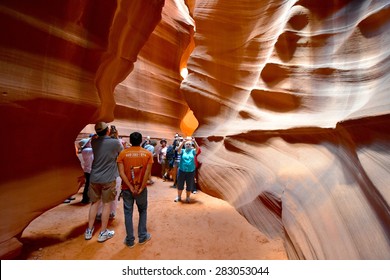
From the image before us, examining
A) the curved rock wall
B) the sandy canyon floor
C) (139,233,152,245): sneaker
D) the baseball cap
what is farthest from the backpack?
the baseball cap

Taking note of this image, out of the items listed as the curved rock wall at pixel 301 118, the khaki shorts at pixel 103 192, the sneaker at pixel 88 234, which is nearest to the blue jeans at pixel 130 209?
the khaki shorts at pixel 103 192

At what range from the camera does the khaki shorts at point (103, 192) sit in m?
2.92

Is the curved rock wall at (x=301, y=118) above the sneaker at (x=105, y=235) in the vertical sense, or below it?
above

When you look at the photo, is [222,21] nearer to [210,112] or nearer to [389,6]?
[210,112]

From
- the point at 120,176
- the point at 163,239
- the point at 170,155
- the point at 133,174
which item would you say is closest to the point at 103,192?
the point at 120,176

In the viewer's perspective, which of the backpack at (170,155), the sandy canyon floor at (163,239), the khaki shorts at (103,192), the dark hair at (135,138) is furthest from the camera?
the backpack at (170,155)

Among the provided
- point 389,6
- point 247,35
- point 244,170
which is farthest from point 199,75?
point 389,6

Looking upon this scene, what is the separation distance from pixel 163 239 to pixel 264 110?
338 centimetres

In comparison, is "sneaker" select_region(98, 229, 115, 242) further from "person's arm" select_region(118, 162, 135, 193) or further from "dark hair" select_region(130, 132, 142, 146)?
"dark hair" select_region(130, 132, 142, 146)

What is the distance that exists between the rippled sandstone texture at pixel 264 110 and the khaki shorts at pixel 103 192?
43 centimetres

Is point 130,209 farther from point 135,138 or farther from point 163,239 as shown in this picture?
point 135,138

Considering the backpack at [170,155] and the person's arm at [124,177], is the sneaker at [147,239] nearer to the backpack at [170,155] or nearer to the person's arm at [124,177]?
the person's arm at [124,177]

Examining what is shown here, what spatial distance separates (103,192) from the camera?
2916 millimetres

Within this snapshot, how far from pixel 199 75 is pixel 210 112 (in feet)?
4.26
